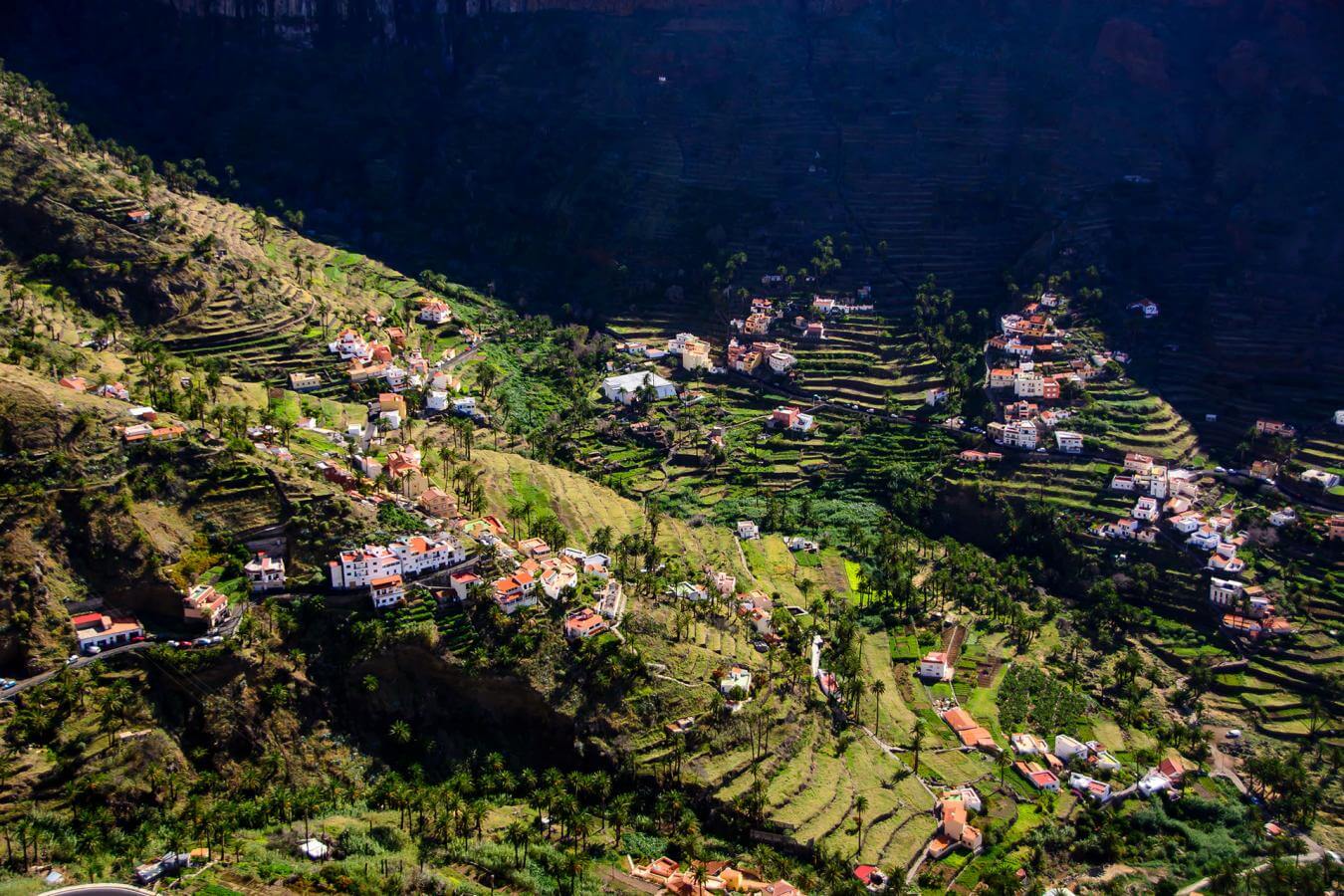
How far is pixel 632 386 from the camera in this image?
269 feet

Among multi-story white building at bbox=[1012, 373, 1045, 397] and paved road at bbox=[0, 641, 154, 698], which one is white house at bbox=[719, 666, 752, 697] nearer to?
paved road at bbox=[0, 641, 154, 698]

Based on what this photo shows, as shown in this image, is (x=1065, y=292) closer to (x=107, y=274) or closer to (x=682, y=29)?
(x=682, y=29)

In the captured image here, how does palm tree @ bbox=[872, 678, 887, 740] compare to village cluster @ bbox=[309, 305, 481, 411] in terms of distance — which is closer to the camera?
palm tree @ bbox=[872, 678, 887, 740]

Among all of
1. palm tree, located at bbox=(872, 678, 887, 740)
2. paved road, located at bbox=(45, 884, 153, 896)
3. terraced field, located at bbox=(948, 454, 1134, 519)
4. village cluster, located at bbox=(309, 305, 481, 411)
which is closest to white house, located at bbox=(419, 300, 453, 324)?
village cluster, located at bbox=(309, 305, 481, 411)

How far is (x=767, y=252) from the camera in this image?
3809 inches

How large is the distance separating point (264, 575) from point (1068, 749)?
1520 inches

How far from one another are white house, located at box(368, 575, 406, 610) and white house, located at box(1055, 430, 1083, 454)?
45.4 m

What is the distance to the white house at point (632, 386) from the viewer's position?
81688 mm

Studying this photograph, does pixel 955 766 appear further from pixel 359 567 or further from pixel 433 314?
pixel 433 314

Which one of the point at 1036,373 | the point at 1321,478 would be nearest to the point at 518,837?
the point at 1036,373

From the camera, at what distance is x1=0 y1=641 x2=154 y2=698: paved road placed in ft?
142

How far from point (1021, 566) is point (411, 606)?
38.4m

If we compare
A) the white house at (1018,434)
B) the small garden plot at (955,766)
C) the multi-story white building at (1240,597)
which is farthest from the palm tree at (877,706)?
the white house at (1018,434)

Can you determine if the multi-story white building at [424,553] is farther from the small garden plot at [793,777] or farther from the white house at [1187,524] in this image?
the white house at [1187,524]
